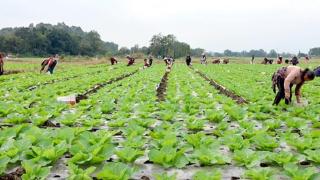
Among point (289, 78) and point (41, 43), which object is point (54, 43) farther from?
point (289, 78)

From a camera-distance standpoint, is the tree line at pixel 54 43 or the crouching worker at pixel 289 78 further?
the tree line at pixel 54 43

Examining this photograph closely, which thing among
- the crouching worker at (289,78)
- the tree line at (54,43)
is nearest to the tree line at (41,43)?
the tree line at (54,43)

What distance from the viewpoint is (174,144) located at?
4.93 meters

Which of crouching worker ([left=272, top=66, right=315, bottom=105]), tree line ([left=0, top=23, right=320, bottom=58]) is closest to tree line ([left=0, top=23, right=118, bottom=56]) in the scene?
tree line ([left=0, top=23, right=320, bottom=58])

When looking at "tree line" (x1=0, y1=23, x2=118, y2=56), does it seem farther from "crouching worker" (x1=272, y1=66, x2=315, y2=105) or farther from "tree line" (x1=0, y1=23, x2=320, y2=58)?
"crouching worker" (x1=272, y1=66, x2=315, y2=105)

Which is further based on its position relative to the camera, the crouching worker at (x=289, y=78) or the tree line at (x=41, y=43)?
the tree line at (x=41, y=43)

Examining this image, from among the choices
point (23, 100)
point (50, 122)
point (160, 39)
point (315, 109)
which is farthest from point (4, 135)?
point (160, 39)

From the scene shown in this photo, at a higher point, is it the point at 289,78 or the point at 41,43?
the point at 289,78

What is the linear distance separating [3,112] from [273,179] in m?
5.60

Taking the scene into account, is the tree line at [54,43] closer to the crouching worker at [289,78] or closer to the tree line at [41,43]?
the tree line at [41,43]

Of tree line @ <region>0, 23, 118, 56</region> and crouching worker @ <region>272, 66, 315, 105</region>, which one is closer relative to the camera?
crouching worker @ <region>272, 66, 315, 105</region>

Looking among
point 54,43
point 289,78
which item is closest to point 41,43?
point 54,43

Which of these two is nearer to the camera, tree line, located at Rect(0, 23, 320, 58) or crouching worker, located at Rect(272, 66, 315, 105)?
crouching worker, located at Rect(272, 66, 315, 105)

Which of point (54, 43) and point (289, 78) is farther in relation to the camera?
point (54, 43)
